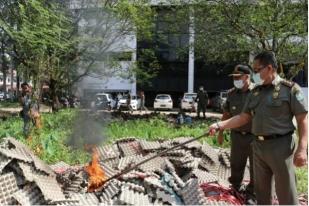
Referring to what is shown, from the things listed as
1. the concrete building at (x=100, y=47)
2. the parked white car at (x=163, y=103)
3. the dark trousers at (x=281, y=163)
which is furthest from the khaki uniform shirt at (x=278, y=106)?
the parked white car at (x=163, y=103)

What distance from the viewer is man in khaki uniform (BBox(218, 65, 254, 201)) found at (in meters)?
6.89

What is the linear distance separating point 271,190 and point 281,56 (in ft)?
51.3

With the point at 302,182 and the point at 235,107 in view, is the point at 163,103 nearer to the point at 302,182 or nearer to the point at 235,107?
the point at 302,182

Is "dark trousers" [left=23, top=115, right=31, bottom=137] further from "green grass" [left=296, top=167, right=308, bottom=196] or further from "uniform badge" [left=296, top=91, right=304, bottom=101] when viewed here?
"uniform badge" [left=296, top=91, right=304, bottom=101]

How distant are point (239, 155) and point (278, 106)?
197 cm

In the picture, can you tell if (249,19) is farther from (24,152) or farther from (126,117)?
(24,152)

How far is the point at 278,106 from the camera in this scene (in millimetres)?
5164

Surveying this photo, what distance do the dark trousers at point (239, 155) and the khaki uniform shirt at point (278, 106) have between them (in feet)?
5.25

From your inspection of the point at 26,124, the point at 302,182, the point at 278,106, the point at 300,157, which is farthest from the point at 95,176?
the point at 26,124

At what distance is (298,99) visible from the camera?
506 cm

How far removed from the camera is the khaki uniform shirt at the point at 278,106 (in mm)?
5078

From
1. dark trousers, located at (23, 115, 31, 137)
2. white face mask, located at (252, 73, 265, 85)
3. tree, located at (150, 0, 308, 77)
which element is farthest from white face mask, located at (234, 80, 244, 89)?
tree, located at (150, 0, 308, 77)

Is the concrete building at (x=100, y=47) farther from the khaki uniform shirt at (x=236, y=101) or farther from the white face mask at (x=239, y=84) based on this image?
the white face mask at (x=239, y=84)

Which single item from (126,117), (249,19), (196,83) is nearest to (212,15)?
(249,19)
